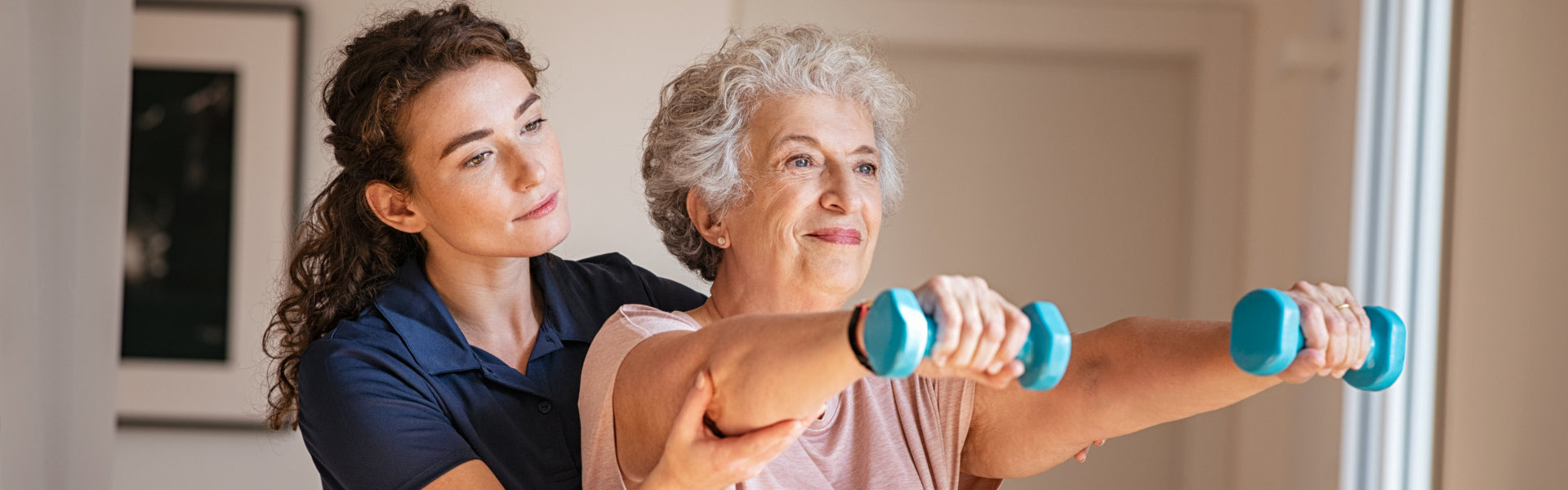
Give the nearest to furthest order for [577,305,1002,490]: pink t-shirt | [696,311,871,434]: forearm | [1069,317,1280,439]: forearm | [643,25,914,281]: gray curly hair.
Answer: [696,311,871,434]: forearm → [1069,317,1280,439]: forearm → [577,305,1002,490]: pink t-shirt → [643,25,914,281]: gray curly hair

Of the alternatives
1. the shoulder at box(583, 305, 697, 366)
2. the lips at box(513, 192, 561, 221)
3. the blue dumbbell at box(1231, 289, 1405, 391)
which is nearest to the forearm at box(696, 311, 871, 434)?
the shoulder at box(583, 305, 697, 366)

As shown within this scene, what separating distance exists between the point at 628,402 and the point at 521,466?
0.42 meters

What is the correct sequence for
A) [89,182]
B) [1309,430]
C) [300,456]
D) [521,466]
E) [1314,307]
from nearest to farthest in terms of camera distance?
1. [1314,307]
2. [521,466]
3. [89,182]
4. [1309,430]
5. [300,456]

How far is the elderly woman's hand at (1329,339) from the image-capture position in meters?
1.16

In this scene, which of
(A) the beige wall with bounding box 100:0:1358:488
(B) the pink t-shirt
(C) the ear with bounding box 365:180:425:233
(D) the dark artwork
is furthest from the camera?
(D) the dark artwork

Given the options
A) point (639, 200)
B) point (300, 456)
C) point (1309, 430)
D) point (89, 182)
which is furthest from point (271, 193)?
point (1309, 430)

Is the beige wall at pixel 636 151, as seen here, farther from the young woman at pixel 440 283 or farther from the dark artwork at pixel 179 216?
the young woman at pixel 440 283

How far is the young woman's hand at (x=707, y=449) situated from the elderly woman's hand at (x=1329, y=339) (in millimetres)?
472

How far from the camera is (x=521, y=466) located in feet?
5.63

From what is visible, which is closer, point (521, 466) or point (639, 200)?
point (521, 466)

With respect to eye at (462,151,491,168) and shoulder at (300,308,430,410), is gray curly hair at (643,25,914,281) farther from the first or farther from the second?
shoulder at (300,308,430,410)

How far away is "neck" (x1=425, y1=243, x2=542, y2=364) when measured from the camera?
1.84 metres

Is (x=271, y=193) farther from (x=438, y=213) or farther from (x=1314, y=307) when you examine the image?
(x=1314, y=307)

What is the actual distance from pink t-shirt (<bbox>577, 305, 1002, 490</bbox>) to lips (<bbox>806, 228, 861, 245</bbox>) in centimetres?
18
